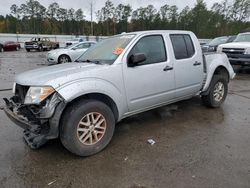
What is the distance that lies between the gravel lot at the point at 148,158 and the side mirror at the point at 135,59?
4.22 feet

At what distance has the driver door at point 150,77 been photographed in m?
3.70

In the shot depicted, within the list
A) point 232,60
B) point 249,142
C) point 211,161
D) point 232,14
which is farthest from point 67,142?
point 232,14

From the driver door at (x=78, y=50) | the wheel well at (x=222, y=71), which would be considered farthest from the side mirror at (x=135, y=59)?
the driver door at (x=78, y=50)

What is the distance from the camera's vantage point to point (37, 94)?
3000 mm

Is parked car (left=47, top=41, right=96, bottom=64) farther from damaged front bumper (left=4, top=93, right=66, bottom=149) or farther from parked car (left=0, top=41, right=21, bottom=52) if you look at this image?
parked car (left=0, top=41, right=21, bottom=52)

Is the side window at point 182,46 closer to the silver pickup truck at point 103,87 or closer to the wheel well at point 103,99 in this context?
the silver pickup truck at point 103,87

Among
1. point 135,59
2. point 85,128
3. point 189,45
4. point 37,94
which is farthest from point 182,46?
point 37,94

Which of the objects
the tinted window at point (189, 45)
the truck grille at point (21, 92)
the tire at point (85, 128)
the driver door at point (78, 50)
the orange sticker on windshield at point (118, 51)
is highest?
the driver door at point (78, 50)

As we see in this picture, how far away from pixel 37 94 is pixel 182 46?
2.95m

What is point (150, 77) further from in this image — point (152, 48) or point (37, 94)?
point (37, 94)

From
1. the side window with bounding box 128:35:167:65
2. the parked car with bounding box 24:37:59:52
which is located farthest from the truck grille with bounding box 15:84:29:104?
the parked car with bounding box 24:37:59:52

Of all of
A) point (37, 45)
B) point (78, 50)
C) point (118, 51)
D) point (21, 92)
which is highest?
point (37, 45)

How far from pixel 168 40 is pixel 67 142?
8.56ft

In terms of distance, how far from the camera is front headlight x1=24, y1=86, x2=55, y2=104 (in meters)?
2.93
